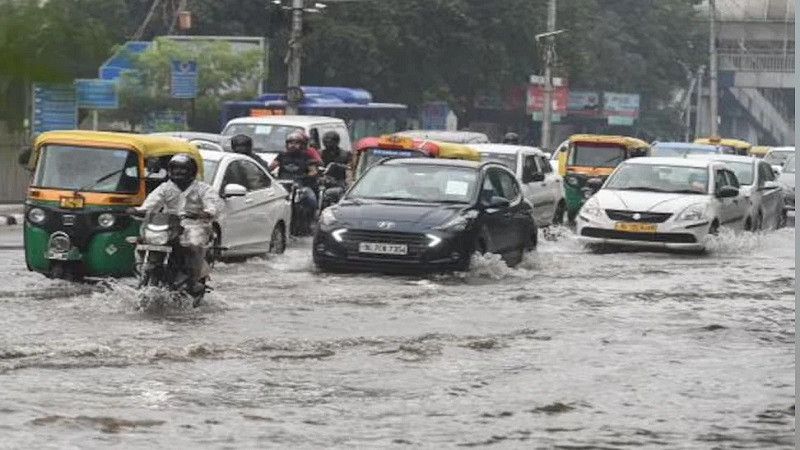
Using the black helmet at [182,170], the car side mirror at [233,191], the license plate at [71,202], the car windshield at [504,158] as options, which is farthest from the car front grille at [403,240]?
the car windshield at [504,158]

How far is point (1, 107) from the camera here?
3830mm

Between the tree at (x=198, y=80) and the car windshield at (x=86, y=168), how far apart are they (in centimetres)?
A: 3027

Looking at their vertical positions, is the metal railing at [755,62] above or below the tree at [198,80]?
above

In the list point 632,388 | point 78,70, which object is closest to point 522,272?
point 632,388

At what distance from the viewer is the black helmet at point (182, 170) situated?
14.7 m

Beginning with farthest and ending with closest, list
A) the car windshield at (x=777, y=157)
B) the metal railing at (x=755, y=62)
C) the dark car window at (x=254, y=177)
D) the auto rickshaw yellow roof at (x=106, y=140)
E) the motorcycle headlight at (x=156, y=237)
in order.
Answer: the metal railing at (x=755, y=62) < the car windshield at (x=777, y=157) < the dark car window at (x=254, y=177) < the auto rickshaw yellow roof at (x=106, y=140) < the motorcycle headlight at (x=156, y=237)

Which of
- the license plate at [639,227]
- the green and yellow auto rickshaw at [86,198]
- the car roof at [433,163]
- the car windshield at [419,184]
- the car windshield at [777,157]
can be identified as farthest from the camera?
the car windshield at [777,157]

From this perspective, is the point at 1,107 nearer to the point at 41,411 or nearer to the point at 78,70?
the point at 78,70

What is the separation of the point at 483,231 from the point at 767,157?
85.7ft

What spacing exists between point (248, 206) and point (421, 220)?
8.44ft

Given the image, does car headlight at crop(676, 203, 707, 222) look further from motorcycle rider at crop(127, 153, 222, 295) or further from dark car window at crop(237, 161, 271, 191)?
motorcycle rider at crop(127, 153, 222, 295)

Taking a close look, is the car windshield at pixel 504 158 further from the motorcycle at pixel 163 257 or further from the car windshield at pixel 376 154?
the motorcycle at pixel 163 257

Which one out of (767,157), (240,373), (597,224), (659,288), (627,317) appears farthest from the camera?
(767,157)

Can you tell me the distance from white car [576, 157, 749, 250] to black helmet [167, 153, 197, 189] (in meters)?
10.2
